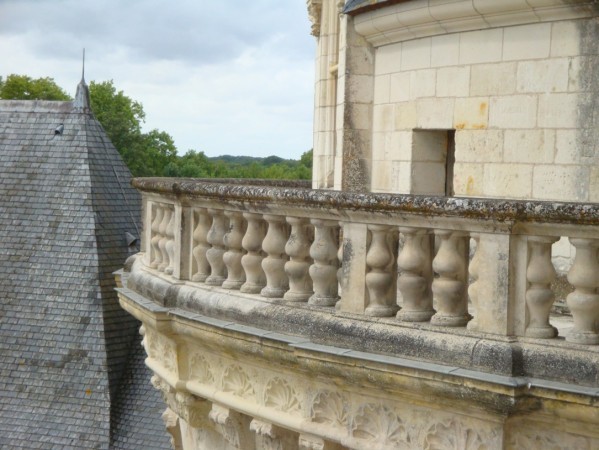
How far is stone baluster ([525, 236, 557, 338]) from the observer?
16.6 ft

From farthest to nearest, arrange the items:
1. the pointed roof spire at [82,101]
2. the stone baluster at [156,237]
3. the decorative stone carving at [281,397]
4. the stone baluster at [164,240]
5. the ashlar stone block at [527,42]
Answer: the pointed roof spire at [82,101], the stone baluster at [156,237], the stone baluster at [164,240], the ashlar stone block at [527,42], the decorative stone carving at [281,397]

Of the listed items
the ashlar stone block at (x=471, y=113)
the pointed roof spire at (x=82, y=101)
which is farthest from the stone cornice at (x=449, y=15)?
the pointed roof spire at (x=82, y=101)

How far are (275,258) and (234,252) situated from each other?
0.45m

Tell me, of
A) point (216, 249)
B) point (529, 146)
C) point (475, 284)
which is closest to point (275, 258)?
point (216, 249)

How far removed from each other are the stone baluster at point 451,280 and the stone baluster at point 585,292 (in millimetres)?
528

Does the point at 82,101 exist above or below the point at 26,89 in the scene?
below

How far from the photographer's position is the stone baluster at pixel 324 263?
19.5 ft

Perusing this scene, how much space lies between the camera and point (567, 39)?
7.20 m

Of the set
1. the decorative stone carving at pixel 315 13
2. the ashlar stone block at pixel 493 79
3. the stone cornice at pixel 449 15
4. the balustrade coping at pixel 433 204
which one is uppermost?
the decorative stone carving at pixel 315 13

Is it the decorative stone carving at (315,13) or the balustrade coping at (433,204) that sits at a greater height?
the decorative stone carving at (315,13)

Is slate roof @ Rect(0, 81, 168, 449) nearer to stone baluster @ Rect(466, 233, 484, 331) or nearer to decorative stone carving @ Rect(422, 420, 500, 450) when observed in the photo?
decorative stone carving @ Rect(422, 420, 500, 450)

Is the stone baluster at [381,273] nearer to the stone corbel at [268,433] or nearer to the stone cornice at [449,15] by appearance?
the stone corbel at [268,433]

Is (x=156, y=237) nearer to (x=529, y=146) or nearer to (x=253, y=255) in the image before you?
(x=253, y=255)

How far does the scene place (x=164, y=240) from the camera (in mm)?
7793
